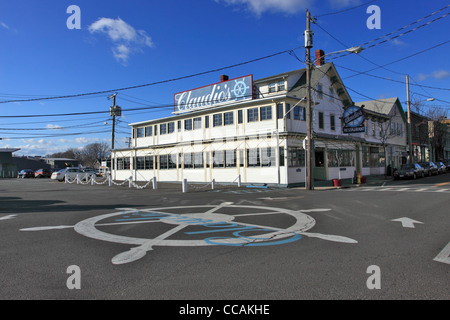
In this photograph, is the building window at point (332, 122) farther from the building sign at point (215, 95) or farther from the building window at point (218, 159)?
the building window at point (218, 159)

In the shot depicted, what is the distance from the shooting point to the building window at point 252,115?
2422 cm

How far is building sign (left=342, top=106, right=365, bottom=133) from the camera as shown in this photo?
79.6ft

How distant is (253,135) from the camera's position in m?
23.8

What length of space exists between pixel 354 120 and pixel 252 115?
874 cm

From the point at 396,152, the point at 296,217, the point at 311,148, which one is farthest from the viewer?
the point at 396,152

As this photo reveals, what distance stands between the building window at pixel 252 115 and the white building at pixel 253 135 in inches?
3.3

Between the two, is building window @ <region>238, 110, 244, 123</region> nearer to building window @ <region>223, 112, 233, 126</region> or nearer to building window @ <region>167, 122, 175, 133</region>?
building window @ <region>223, 112, 233, 126</region>

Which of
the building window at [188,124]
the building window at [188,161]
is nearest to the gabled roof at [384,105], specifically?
the building window at [188,124]

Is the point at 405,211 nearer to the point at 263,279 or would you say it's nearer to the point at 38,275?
the point at 263,279

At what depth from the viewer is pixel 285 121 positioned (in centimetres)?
2242

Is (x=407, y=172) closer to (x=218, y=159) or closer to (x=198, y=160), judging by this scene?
(x=218, y=159)

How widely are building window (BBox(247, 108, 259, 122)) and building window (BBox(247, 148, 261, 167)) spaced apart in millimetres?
2578
